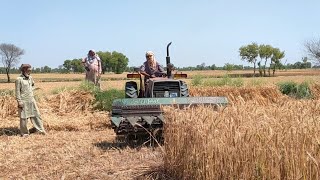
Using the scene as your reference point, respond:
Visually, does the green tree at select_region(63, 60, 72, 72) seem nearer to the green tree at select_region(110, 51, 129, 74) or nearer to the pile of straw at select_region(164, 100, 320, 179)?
the green tree at select_region(110, 51, 129, 74)

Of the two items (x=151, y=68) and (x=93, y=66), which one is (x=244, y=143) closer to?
(x=151, y=68)

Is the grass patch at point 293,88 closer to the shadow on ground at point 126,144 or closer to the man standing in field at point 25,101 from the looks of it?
the shadow on ground at point 126,144

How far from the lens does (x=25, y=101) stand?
10.1 meters

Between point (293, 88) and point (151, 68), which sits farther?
point (293, 88)

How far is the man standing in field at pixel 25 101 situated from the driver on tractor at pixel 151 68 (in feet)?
10.2

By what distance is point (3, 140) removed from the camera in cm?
950

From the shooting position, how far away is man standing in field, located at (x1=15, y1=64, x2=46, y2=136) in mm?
9964

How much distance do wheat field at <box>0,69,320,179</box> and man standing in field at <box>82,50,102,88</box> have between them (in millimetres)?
3950

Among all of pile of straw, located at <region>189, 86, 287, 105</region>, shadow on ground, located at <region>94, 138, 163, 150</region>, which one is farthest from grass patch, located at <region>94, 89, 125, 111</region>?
pile of straw, located at <region>189, 86, 287, 105</region>

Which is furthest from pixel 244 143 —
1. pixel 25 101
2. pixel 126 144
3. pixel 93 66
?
pixel 93 66

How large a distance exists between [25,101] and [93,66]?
13.7 ft

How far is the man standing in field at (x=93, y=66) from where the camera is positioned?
14.0m

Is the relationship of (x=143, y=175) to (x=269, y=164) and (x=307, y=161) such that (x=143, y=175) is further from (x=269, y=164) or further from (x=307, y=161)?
(x=307, y=161)

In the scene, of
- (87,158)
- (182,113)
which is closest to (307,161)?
(182,113)
